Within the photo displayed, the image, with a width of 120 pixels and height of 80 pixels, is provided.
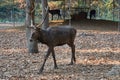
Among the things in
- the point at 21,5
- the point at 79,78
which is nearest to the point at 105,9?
the point at 21,5

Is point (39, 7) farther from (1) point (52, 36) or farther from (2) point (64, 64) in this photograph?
(1) point (52, 36)

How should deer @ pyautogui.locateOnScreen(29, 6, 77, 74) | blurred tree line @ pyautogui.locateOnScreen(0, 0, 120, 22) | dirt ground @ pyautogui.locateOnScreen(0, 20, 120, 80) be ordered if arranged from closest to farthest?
1. dirt ground @ pyautogui.locateOnScreen(0, 20, 120, 80)
2. deer @ pyautogui.locateOnScreen(29, 6, 77, 74)
3. blurred tree line @ pyautogui.locateOnScreen(0, 0, 120, 22)

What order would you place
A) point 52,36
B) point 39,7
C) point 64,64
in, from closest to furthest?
1. point 52,36
2. point 64,64
3. point 39,7

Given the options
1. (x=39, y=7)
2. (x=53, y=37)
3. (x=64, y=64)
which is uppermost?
(x=53, y=37)

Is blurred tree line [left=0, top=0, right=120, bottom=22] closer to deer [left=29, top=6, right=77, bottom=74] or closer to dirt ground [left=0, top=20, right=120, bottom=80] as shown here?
dirt ground [left=0, top=20, right=120, bottom=80]

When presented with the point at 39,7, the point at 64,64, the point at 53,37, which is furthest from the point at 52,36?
the point at 39,7

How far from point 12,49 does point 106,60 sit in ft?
14.8

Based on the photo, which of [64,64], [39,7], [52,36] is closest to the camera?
[52,36]

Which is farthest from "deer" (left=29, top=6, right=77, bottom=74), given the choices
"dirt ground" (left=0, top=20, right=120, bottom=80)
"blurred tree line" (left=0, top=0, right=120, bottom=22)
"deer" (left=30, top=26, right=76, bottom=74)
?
"blurred tree line" (left=0, top=0, right=120, bottom=22)

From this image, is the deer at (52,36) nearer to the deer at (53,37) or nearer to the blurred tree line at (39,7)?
the deer at (53,37)

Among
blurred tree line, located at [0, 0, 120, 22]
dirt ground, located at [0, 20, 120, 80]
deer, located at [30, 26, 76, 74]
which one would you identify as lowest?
blurred tree line, located at [0, 0, 120, 22]

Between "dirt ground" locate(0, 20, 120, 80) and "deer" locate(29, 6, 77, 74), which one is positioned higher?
"deer" locate(29, 6, 77, 74)

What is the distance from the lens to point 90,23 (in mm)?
27281

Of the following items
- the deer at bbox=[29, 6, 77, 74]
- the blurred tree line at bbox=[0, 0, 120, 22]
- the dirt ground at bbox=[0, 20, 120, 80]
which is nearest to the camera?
the dirt ground at bbox=[0, 20, 120, 80]
